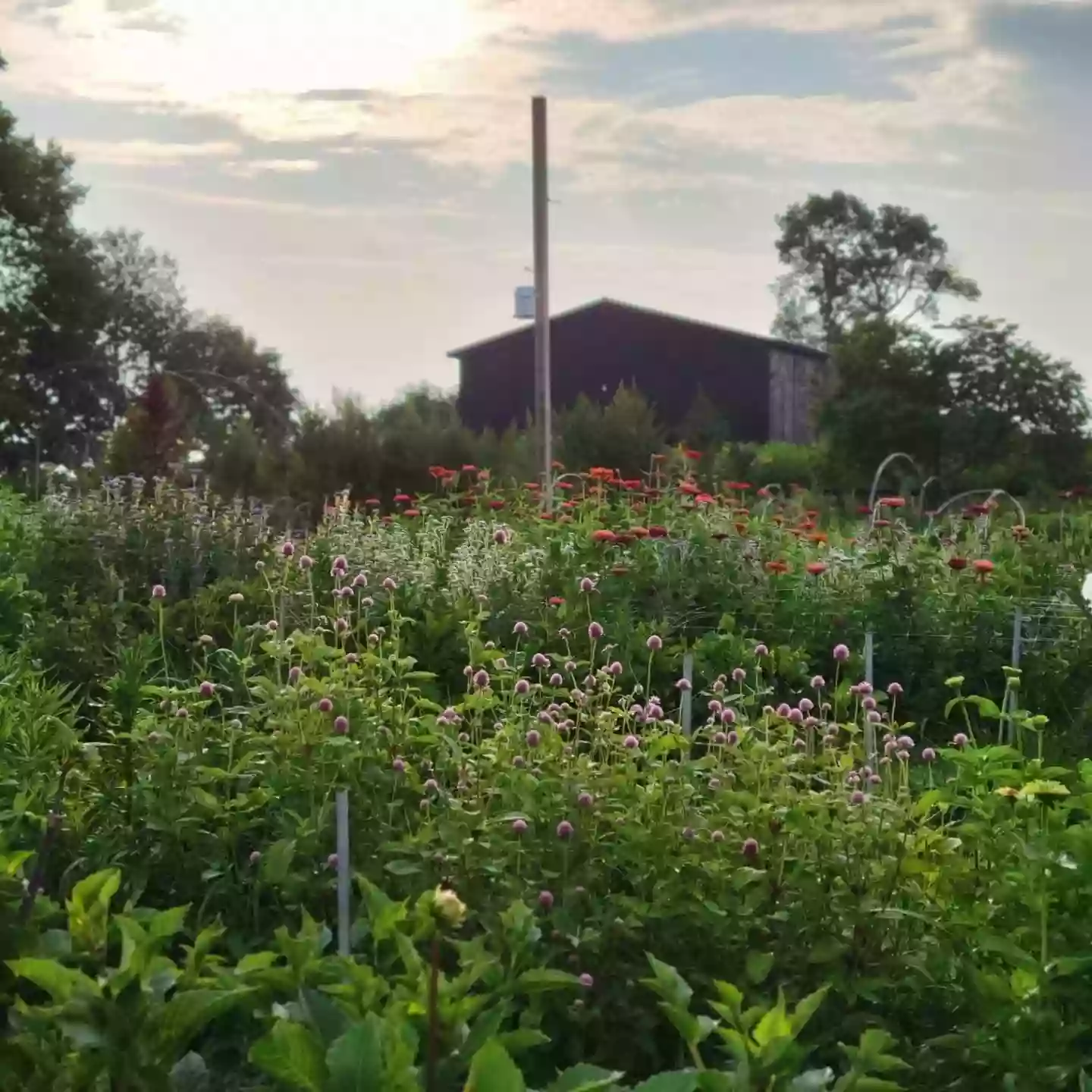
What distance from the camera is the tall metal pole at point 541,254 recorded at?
8.39 meters

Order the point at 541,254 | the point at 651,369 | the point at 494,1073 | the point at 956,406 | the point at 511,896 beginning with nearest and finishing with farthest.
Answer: the point at 494,1073 → the point at 511,896 → the point at 541,254 → the point at 956,406 → the point at 651,369

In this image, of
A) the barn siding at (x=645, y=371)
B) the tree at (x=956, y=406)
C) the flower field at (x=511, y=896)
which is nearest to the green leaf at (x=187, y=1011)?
the flower field at (x=511, y=896)

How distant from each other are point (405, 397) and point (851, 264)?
879 centimetres

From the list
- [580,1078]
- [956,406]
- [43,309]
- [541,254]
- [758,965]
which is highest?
[43,309]

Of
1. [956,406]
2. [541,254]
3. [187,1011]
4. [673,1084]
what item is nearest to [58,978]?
[187,1011]

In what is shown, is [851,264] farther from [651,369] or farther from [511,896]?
[511,896]

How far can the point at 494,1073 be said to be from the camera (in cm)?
93

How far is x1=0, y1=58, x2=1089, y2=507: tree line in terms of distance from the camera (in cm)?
980

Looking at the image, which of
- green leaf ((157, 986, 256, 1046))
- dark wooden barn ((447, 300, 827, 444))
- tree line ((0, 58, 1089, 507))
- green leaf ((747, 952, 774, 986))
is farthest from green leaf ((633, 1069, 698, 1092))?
dark wooden barn ((447, 300, 827, 444))

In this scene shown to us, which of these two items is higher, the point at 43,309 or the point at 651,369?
the point at 43,309

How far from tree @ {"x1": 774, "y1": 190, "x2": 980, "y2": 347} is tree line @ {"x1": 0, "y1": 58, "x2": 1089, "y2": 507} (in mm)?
25

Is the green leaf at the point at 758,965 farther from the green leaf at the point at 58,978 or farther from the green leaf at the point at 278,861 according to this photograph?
the green leaf at the point at 58,978

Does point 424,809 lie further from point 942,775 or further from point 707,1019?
point 942,775

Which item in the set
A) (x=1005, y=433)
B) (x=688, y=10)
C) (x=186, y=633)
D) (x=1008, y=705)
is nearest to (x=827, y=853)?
(x=1008, y=705)
